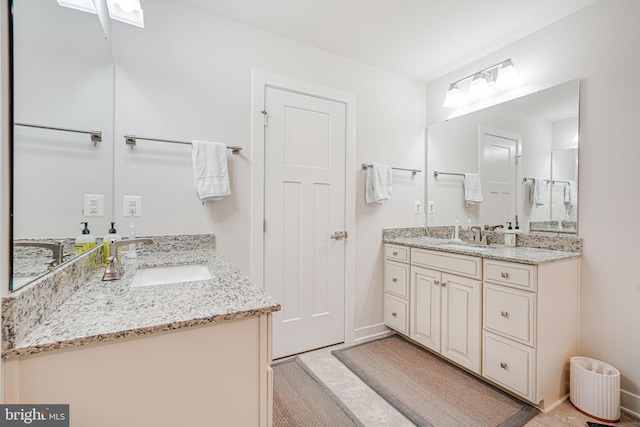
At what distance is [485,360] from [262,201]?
1.82m

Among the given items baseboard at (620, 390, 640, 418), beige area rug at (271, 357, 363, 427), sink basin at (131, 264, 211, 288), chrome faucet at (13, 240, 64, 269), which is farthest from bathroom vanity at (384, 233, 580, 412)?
chrome faucet at (13, 240, 64, 269)

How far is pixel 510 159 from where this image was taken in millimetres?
2273

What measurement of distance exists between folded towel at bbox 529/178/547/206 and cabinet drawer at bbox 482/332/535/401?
1066mm

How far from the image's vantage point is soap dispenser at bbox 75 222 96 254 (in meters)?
1.13

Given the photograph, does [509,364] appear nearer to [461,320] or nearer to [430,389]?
[461,320]

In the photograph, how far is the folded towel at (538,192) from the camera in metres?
2.07

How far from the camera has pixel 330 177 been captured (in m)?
2.36

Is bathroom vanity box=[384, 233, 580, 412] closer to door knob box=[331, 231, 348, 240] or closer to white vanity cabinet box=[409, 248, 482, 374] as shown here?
white vanity cabinet box=[409, 248, 482, 374]

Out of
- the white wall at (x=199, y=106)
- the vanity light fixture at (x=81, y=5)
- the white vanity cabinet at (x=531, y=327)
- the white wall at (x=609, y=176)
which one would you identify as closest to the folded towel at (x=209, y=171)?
the white wall at (x=199, y=106)

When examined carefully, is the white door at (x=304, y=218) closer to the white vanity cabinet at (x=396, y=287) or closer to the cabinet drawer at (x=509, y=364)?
the white vanity cabinet at (x=396, y=287)

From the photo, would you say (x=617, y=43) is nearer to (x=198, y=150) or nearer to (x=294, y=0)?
Answer: (x=294, y=0)

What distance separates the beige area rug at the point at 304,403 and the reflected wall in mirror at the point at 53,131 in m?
1.33

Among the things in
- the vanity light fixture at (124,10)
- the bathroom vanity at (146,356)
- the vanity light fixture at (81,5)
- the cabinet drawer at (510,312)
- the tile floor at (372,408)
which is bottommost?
the tile floor at (372,408)

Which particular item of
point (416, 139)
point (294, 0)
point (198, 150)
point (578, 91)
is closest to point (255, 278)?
point (198, 150)
